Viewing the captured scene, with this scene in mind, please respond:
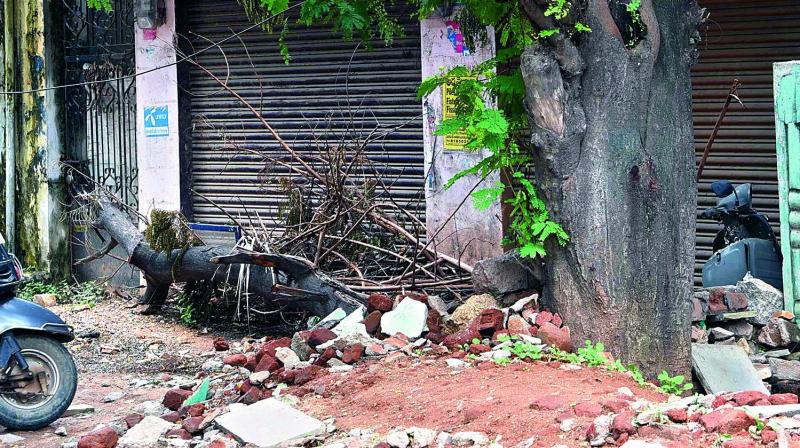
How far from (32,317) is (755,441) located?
13.9 feet

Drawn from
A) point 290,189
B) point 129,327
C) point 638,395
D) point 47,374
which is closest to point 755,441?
point 638,395

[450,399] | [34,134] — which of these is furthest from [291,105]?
[450,399]

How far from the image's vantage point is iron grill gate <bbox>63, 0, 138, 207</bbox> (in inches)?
444

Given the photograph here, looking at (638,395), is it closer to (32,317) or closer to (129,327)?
(32,317)

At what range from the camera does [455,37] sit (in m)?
9.27

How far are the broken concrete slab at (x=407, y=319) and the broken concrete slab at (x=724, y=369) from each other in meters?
1.67

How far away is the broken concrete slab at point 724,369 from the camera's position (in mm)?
6031

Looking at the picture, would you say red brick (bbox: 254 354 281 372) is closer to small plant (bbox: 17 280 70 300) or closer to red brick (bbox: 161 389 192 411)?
red brick (bbox: 161 389 192 411)

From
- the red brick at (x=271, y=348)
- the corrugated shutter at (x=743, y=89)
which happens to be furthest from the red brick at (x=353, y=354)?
the corrugated shutter at (x=743, y=89)

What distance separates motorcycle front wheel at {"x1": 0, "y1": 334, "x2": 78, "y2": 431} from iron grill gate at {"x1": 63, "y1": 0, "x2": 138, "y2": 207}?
17.0 ft

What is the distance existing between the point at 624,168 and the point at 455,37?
382 centimetres

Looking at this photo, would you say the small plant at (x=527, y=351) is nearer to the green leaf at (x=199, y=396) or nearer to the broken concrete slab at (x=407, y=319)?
the broken concrete slab at (x=407, y=319)

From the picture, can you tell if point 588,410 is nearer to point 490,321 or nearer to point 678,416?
point 678,416

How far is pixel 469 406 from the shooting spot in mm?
4891
